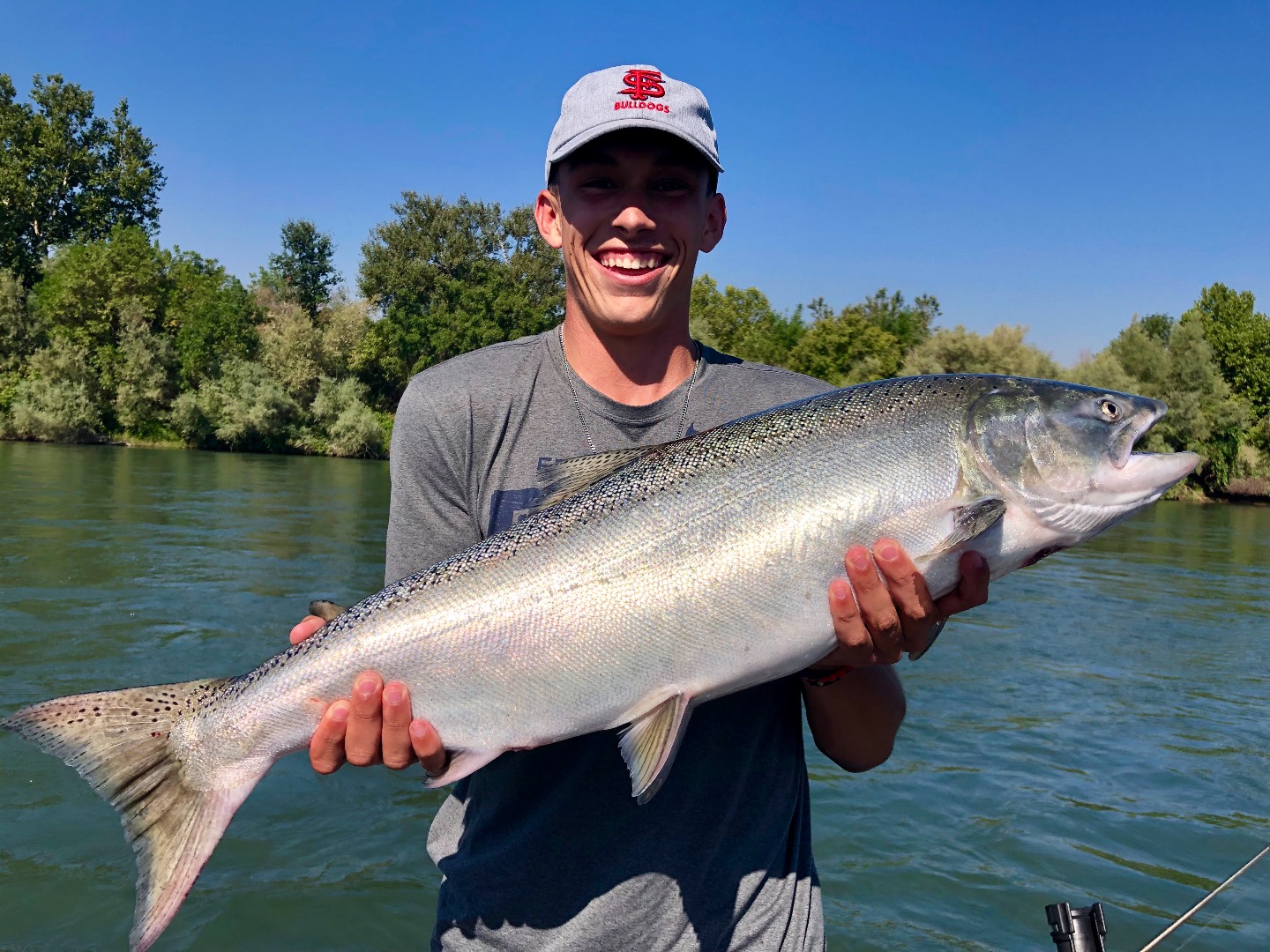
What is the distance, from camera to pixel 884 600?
2.33 m

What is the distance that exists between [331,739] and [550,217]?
5.20 ft

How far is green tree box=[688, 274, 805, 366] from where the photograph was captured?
211 ft

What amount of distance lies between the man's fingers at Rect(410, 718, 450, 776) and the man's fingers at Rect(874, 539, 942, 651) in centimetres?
114

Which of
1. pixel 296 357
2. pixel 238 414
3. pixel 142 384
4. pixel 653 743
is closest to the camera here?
pixel 653 743

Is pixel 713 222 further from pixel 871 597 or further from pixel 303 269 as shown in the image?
pixel 303 269

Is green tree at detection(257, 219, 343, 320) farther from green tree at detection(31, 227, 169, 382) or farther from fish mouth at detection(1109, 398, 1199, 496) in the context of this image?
fish mouth at detection(1109, 398, 1199, 496)

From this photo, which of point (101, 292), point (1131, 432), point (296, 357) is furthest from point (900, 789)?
point (101, 292)

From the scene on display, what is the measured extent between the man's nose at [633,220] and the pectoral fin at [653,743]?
1209 millimetres

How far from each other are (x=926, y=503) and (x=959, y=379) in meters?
0.44

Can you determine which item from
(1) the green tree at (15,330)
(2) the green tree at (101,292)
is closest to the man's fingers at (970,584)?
(2) the green tree at (101,292)

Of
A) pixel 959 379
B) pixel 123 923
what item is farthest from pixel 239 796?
pixel 123 923

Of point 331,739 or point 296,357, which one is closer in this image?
point 331,739

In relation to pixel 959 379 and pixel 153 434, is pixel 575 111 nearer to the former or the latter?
pixel 959 379

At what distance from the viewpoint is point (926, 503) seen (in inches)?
96.8
